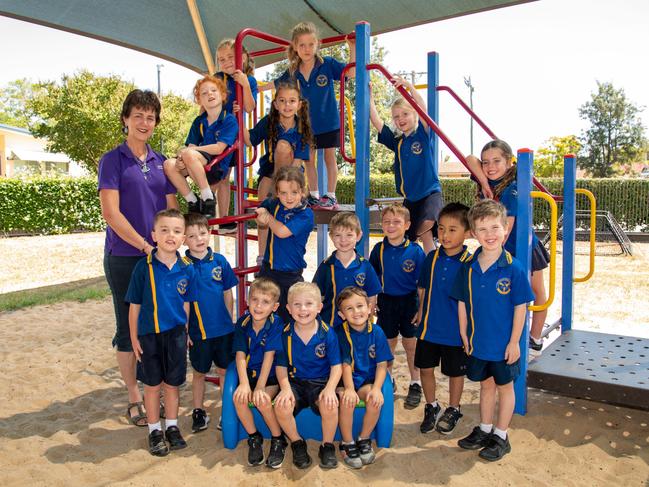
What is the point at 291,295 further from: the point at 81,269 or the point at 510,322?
the point at 81,269

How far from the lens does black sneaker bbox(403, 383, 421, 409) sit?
4.16m

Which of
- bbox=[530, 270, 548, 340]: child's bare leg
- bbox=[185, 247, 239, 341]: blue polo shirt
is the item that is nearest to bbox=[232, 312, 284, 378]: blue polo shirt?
bbox=[185, 247, 239, 341]: blue polo shirt

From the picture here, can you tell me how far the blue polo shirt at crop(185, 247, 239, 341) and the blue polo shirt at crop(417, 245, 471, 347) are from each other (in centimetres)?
125

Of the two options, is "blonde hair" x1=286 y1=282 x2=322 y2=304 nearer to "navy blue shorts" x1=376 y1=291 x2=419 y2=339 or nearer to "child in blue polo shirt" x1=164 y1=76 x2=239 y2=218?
"navy blue shorts" x1=376 y1=291 x2=419 y2=339

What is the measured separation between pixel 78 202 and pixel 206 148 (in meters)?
15.6

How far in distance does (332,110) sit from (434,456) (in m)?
2.91

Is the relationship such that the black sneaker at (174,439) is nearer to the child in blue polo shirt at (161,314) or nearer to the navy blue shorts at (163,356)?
the child in blue polo shirt at (161,314)

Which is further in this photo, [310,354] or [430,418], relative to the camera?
[430,418]

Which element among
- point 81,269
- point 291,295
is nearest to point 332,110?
point 291,295

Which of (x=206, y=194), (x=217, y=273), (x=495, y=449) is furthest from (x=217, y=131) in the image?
(x=495, y=449)

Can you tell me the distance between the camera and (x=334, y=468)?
320 centimetres

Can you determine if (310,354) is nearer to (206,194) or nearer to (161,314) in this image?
(161,314)

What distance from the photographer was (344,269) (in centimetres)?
381

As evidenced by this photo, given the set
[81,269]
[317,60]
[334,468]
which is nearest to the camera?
[334,468]
